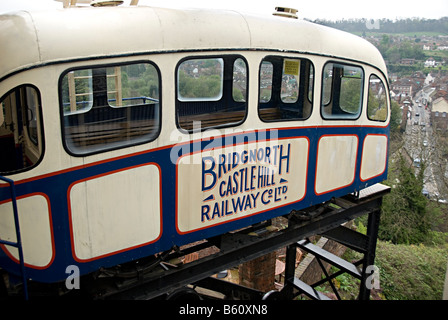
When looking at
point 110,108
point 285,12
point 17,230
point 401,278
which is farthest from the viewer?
point 401,278

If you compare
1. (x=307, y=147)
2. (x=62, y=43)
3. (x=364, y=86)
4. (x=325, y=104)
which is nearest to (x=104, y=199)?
(x=62, y=43)

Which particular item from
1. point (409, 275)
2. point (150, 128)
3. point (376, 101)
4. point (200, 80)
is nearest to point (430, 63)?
point (409, 275)

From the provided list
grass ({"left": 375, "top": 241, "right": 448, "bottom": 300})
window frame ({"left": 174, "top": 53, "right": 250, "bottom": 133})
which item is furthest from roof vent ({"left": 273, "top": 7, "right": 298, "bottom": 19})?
grass ({"left": 375, "top": 241, "right": 448, "bottom": 300})

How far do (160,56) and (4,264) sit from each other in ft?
7.47

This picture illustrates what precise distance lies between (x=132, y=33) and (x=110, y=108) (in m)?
0.92

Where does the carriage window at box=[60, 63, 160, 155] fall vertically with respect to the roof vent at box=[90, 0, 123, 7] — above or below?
below

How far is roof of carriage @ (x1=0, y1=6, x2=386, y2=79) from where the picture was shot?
3125 mm

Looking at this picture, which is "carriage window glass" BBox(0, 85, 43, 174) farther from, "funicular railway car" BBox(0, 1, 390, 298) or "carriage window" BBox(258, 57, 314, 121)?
"carriage window" BBox(258, 57, 314, 121)

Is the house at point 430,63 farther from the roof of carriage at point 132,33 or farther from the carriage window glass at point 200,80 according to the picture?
the carriage window glass at point 200,80

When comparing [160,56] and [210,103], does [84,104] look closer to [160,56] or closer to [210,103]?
[160,56]

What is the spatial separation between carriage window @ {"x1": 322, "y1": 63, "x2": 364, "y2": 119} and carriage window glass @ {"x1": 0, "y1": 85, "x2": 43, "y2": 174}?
3.36 metres

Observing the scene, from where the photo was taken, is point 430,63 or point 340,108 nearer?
point 340,108

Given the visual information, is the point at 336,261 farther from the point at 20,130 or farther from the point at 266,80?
the point at 20,130

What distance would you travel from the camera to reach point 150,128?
12.3 feet
